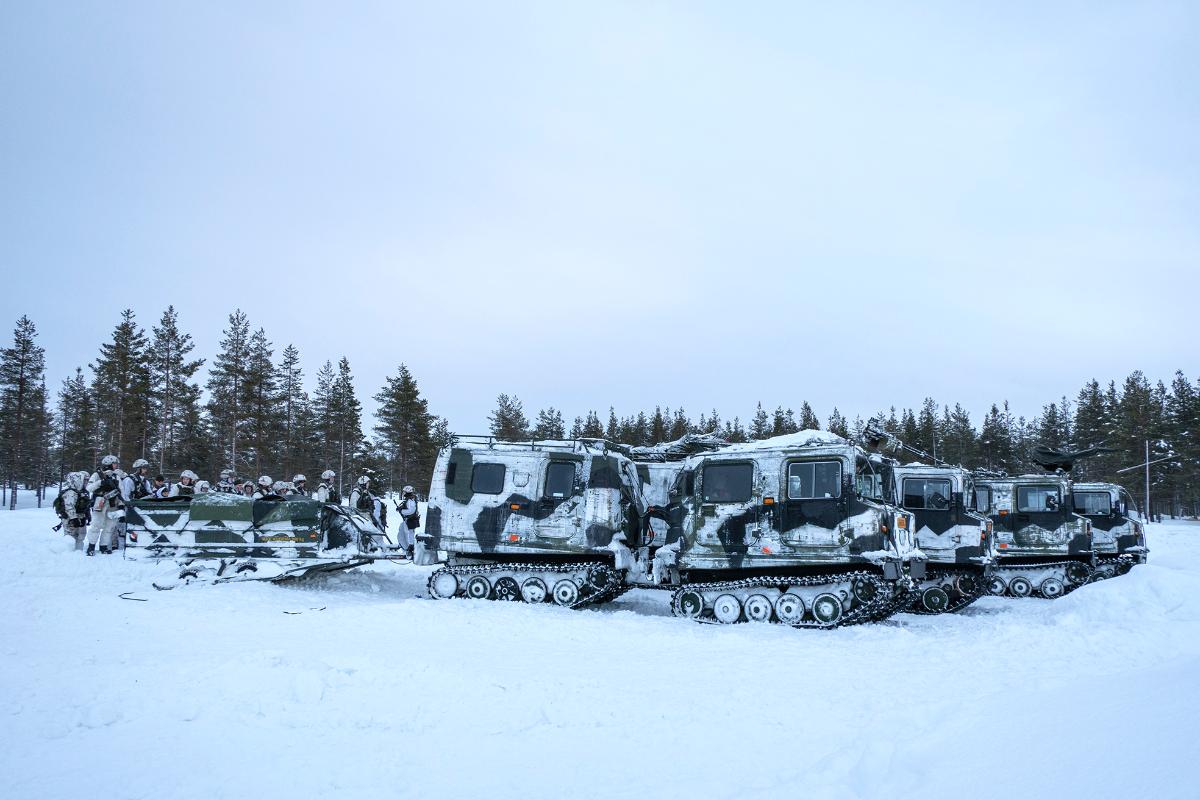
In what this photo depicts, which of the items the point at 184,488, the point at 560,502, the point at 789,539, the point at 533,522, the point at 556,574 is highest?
the point at 184,488

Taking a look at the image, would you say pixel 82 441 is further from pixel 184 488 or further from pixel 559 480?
pixel 559 480

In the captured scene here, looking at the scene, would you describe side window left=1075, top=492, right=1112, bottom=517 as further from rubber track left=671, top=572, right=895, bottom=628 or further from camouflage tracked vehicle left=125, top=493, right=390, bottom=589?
camouflage tracked vehicle left=125, top=493, right=390, bottom=589

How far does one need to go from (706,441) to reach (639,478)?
144 centimetres

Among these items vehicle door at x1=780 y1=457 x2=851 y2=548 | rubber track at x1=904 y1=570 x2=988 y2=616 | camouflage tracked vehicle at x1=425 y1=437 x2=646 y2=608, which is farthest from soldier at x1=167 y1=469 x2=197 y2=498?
rubber track at x1=904 y1=570 x2=988 y2=616

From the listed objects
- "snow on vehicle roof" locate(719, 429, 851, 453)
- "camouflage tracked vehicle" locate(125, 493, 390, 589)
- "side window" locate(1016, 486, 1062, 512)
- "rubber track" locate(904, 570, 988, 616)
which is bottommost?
"rubber track" locate(904, 570, 988, 616)

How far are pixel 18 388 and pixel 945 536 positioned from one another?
189ft

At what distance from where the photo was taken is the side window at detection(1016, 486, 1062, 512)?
55.9 feet

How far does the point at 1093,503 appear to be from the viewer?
18.0 metres

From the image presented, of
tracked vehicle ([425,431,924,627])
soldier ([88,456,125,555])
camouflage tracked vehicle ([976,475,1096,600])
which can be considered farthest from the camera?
camouflage tracked vehicle ([976,475,1096,600])

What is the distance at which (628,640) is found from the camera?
1004cm

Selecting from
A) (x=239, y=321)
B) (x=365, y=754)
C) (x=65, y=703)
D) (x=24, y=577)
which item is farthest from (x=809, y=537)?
(x=239, y=321)

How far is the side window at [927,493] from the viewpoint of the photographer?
51.2 feet

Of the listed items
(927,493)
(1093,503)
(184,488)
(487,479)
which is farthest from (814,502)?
(184,488)

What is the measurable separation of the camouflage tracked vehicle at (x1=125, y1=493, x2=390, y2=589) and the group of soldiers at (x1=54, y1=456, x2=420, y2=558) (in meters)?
0.42
